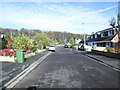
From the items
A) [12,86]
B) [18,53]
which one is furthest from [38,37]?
[12,86]

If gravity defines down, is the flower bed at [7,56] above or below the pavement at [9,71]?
above

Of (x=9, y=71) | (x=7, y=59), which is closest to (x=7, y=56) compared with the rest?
(x=7, y=59)

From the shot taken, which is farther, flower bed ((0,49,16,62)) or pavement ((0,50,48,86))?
flower bed ((0,49,16,62))

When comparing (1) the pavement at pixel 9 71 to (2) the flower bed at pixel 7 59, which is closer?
(1) the pavement at pixel 9 71

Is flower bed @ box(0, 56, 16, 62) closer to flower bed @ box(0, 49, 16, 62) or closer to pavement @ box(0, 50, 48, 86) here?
flower bed @ box(0, 49, 16, 62)

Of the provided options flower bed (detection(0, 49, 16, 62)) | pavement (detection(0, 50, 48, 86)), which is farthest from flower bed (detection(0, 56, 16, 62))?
pavement (detection(0, 50, 48, 86))

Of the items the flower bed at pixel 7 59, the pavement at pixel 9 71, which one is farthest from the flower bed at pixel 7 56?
the pavement at pixel 9 71

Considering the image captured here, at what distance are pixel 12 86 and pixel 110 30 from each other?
126ft

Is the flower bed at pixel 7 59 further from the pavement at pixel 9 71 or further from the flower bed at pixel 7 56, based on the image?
the pavement at pixel 9 71

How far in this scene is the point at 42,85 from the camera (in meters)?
6.01

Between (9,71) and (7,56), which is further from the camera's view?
(7,56)

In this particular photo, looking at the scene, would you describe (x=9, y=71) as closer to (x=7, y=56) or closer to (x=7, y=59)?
(x=7, y=59)

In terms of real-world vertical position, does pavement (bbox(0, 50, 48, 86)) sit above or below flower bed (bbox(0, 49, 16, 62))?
below

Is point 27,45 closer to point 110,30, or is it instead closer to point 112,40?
point 112,40
